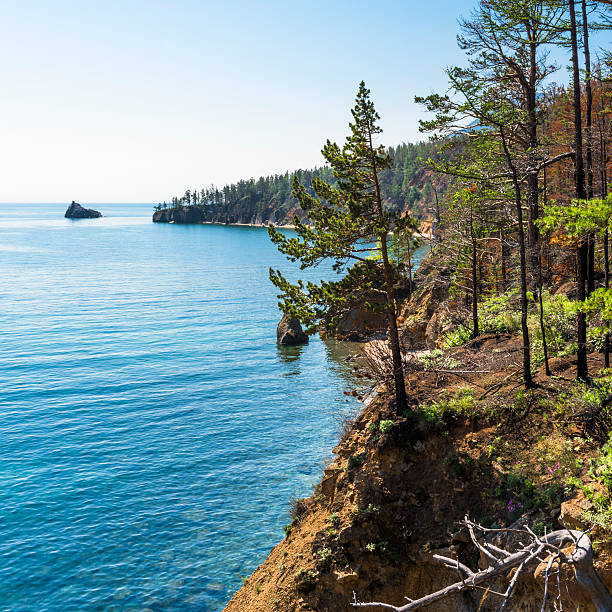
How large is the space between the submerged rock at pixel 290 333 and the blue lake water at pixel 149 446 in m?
1.32

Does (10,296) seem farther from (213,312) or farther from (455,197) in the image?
(455,197)

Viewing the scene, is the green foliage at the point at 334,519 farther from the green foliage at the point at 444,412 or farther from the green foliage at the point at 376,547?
the green foliage at the point at 444,412

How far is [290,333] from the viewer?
168ft

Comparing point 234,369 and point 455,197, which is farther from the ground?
point 455,197

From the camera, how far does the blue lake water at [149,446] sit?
62.4 feet

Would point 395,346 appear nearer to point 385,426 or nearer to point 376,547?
point 385,426

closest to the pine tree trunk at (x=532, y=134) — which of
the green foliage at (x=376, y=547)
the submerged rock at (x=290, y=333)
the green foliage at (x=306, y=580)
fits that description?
the green foliage at (x=376, y=547)

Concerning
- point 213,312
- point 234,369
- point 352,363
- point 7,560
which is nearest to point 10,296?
point 213,312

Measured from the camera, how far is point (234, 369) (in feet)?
143

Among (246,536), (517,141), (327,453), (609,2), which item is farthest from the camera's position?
(327,453)

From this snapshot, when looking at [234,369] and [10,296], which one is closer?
[234,369]

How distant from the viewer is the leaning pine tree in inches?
731

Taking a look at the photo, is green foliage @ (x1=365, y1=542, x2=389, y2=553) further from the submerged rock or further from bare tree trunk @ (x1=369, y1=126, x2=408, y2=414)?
the submerged rock

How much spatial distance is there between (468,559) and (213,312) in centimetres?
5484
